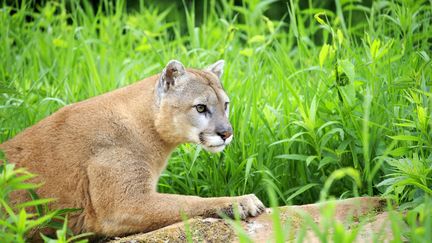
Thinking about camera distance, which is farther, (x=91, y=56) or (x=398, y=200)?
(x=91, y=56)

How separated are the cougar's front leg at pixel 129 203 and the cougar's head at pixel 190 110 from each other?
45 centimetres

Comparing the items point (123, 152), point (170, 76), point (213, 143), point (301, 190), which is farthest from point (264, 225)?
point (170, 76)

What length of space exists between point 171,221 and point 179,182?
78 cm

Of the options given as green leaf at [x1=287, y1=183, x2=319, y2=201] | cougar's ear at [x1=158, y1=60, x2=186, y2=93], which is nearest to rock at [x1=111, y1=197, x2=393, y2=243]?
green leaf at [x1=287, y1=183, x2=319, y2=201]

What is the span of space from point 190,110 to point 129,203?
30.6 inches

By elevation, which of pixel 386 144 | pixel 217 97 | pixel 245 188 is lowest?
pixel 245 188

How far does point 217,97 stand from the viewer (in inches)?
197

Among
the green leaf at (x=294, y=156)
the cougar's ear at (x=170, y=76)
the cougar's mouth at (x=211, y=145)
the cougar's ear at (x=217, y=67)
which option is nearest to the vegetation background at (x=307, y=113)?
the green leaf at (x=294, y=156)

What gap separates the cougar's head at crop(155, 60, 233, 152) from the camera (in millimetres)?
4852

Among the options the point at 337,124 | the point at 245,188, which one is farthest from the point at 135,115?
the point at 337,124

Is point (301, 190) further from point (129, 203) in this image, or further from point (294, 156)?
point (129, 203)

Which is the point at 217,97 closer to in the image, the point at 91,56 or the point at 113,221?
the point at 113,221

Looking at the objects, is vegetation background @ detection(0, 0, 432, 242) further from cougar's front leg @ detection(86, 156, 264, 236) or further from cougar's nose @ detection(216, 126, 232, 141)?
cougar's front leg @ detection(86, 156, 264, 236)

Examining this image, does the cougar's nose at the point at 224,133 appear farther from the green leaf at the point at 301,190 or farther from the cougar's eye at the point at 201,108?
the green leaf at the point at 301,190
